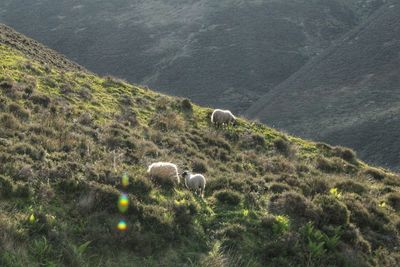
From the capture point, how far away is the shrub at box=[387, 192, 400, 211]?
15.9m

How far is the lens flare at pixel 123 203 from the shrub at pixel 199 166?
546cm

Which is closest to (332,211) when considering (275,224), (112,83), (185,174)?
(275,224)

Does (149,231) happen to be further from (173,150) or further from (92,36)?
(92,36)

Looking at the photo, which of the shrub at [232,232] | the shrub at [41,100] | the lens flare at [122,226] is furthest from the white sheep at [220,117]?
the lens flare at [122,226]

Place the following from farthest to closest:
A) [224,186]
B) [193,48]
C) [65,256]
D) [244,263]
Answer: [193,48], [224,186], [244,263], [65,256]

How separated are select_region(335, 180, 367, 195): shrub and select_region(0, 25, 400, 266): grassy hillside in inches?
3.0

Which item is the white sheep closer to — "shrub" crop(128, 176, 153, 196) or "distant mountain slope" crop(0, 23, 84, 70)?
"shrub" crop(128, 176, 153, 196)

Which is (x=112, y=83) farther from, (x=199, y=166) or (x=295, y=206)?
(x=295, y=206)

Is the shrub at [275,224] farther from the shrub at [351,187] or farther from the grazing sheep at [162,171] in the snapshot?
the shrub at [351,187]

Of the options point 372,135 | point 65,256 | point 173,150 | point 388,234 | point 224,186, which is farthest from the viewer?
point 372,135

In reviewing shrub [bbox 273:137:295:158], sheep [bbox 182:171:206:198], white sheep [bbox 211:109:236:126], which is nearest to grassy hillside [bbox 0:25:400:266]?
sheep [bbox 182:171:206:198]

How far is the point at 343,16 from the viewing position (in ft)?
336

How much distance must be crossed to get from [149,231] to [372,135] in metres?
41.2

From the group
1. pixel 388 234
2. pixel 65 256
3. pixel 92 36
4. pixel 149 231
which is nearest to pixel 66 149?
pixel 149 231
